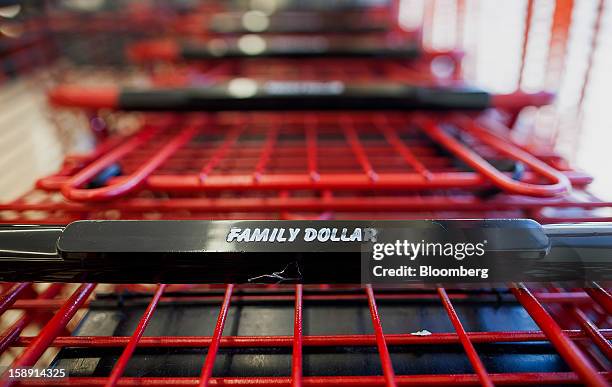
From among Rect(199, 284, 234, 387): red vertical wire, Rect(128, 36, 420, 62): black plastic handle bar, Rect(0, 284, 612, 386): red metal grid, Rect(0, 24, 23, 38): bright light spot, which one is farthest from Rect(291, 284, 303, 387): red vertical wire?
Rect(0, 24, 23, 38): bright light spot

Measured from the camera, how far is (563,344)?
0.77m

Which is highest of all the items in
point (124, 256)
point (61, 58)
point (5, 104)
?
point (61, 58)

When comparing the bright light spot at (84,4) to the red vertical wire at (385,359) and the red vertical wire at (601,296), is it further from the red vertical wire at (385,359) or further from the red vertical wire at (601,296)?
the red vertical wire at (601,296)

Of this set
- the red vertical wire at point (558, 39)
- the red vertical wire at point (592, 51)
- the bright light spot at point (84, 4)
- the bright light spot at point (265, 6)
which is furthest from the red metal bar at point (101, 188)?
the bright light spot at point (84, 4)

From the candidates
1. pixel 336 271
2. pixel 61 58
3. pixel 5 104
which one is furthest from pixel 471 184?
pixel 61 58

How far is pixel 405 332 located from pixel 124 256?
648mm

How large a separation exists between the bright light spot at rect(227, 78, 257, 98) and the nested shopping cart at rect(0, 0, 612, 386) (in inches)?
9.9

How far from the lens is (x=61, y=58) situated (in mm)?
5273

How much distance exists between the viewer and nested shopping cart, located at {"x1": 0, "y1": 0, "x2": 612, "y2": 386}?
0.83 m

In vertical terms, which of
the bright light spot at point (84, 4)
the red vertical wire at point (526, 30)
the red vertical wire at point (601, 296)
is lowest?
the red vertical wire at point (601, 296)

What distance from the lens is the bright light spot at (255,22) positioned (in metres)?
3.63

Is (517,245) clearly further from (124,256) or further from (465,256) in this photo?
(124,256)

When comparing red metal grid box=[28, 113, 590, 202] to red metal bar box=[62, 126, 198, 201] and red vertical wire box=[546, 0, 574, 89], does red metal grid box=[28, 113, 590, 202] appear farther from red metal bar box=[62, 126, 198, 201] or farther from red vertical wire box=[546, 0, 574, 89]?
red vertical wire box=[546, 0, 574, 89]

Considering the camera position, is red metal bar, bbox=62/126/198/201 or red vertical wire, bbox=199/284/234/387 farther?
red metal bar, bbox=62/126/198/201
